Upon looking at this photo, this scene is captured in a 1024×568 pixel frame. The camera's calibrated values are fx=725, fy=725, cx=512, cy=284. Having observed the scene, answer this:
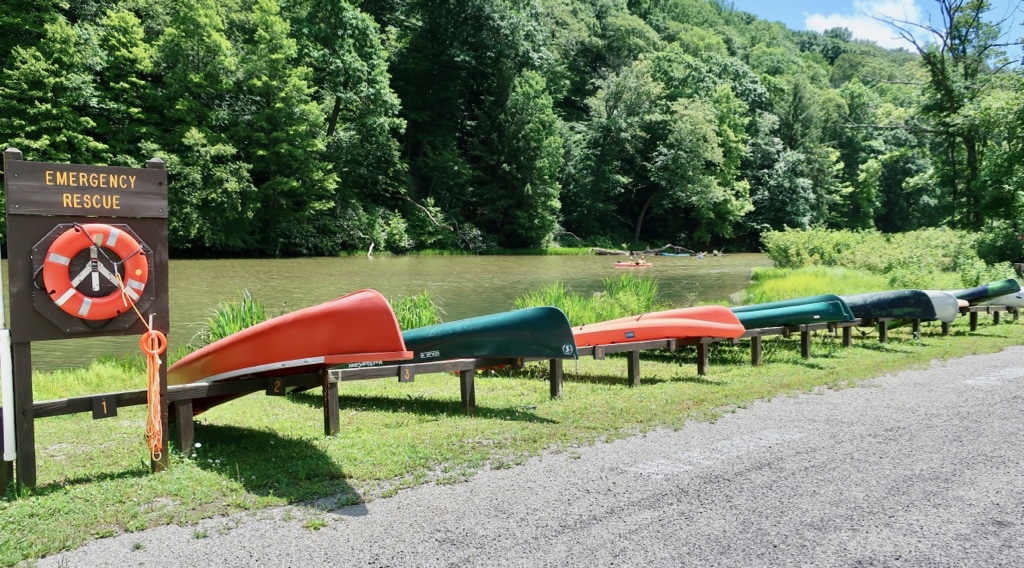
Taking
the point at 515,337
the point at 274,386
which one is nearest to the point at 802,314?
the point at 515,337

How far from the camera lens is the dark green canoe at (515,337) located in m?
6.50

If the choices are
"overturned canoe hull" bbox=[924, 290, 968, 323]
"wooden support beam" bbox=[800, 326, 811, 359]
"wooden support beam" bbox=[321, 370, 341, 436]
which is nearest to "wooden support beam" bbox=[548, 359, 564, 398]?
"wooden support beam" bbox=[321, 370, 341, 436]

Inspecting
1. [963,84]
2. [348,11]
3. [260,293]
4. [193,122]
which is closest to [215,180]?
[193,122]

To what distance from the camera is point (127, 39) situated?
92.4 feet

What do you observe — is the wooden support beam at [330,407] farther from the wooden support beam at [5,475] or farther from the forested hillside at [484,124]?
the forested hillside at [484,124]

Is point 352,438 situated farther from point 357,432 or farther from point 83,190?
point 83,190

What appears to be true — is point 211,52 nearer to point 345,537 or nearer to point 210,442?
point 210,442

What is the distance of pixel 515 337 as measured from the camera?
657 cm

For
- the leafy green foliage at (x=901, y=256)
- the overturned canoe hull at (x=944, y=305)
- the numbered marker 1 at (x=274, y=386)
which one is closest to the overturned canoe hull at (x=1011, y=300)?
the overturned canoe hull at (x=944, y=305)

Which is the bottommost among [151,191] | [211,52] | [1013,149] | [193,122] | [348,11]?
[151,191]

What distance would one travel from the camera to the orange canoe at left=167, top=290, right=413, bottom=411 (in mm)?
5016

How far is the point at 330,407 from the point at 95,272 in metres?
1.89

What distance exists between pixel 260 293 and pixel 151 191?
14415 mm

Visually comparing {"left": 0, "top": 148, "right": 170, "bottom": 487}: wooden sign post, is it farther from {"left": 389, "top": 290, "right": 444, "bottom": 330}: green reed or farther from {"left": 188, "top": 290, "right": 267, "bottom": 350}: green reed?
{"left": 389, "top": 290, "right": 444, "bottom": 330}: green reed
